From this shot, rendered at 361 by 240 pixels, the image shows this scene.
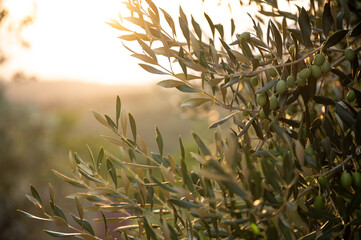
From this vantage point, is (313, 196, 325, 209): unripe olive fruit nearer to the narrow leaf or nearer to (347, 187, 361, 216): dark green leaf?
(347, 187, 361, 216): dark green leaf

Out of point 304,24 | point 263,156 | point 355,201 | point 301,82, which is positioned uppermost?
point 304,24

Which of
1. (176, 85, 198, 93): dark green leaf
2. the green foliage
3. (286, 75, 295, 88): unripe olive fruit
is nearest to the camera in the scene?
the green foliage

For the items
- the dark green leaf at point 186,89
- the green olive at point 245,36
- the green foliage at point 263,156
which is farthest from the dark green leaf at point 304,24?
the dark green leaf at point 186,89

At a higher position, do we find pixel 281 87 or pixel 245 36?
pixel 245 36

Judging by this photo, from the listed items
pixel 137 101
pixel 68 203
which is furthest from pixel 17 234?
pixel 137 101

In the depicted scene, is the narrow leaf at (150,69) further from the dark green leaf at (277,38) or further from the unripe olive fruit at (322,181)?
the unripe olive fruit at (322,181)

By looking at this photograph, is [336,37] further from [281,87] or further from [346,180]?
[346,180]

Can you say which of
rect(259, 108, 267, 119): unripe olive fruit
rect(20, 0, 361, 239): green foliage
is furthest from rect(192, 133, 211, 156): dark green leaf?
rect(259, 108, 267, 119): unripe olive fruit

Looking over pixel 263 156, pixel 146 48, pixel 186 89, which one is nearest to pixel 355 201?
pixel 263 156

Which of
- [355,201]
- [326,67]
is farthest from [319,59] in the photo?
[355,201]

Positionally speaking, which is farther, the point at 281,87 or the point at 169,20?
the point at 169,20

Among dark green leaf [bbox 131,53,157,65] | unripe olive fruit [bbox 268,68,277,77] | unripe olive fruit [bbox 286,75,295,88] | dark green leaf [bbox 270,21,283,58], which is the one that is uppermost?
dark green leaf [bbox 131,53,157,65]

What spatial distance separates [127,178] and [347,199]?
17.8 inches

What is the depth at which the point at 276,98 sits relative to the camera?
2.37ft
